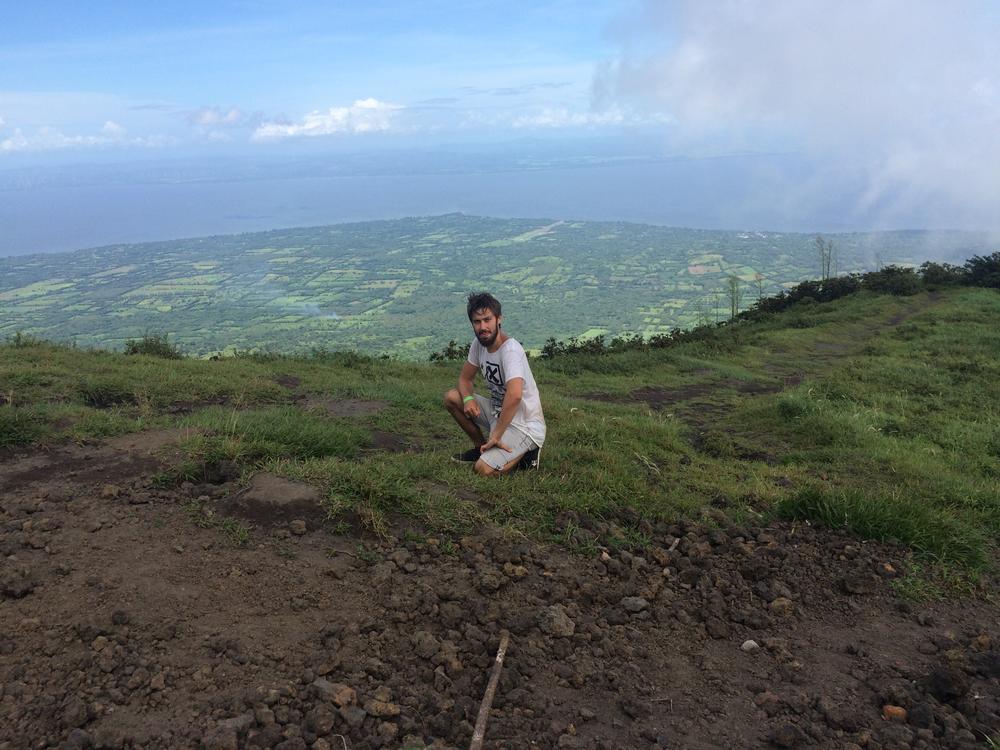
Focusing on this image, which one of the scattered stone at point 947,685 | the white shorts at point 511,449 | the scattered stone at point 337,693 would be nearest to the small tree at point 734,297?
the white shorts at point 511,449

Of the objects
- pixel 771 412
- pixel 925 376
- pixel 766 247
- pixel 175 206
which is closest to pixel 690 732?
pixel 771 412

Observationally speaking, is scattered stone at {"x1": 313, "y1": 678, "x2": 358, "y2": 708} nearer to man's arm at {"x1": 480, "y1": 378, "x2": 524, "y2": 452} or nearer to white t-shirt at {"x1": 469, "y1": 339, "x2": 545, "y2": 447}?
man's arm at {"x1": 480, "y1": 378, "x2": 524, "y2": 452}

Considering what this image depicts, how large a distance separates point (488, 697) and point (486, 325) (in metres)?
2.94

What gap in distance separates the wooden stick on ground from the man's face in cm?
251

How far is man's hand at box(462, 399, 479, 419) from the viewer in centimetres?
550

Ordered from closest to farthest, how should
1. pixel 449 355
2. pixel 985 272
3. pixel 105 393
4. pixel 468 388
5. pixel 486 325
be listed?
1. pixel 486 325
2. pixel 468 388
3. pixel 105 393
4. pixel 449 355
5. pixel 985 272

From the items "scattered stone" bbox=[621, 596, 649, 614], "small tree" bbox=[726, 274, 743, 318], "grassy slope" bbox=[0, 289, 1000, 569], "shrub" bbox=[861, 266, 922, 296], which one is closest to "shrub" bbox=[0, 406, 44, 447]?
"grassy slope" bbox=[0, 289, 1000, 569]

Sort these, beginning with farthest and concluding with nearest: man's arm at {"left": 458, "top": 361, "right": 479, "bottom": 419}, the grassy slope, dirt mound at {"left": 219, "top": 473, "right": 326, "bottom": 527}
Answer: man's arm at {"left": 458, "top": 361, "right": 479, "bottom": 419} < the grassy slope < dirt mound at {"left": 219, "top": 473, "right": 326, "bottom": 527}

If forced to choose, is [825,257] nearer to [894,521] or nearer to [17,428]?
[894,521]

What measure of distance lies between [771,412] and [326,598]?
6.77 meters

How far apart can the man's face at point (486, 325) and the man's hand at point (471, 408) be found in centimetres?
57

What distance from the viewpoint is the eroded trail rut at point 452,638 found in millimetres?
2549

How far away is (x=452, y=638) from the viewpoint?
3.13 m

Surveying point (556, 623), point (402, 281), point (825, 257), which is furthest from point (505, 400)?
point (402, 281)
